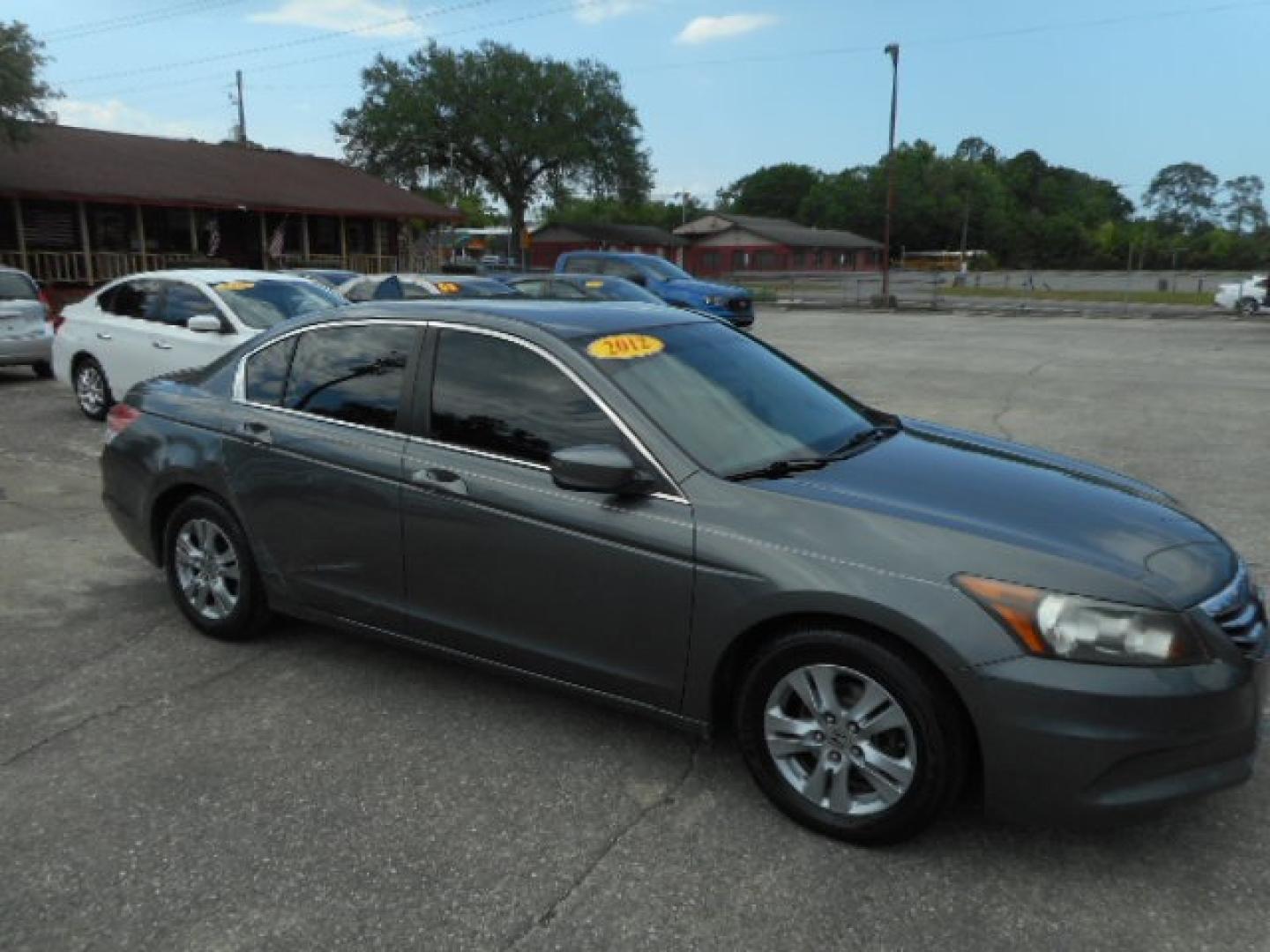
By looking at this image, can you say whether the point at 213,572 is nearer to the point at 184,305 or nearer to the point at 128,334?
the point at 184,305

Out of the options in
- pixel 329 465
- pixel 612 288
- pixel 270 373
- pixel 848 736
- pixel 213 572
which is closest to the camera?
pixel 848 736

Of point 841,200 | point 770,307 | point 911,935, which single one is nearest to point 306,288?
point 911,935

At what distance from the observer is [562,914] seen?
270 cm

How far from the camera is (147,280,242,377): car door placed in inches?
354

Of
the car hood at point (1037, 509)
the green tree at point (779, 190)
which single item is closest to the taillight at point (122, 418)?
the car hood at point (1037, 509)

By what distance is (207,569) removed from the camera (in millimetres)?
Result: 4516

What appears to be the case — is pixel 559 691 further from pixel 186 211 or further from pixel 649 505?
pixel 186 211

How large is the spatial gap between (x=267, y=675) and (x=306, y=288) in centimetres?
639

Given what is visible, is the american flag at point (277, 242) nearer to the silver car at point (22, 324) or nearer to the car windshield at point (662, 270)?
the car windshield at point (662, 270)

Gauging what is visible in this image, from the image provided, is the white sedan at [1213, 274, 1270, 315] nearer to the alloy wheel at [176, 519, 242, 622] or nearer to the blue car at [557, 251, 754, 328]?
the blue car at [557, 251, 754, 328]

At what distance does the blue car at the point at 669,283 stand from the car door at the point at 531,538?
1547 cm

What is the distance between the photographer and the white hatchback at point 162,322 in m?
9.09

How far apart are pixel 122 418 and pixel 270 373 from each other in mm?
1014

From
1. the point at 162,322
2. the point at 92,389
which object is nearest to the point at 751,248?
the point at 92,389
